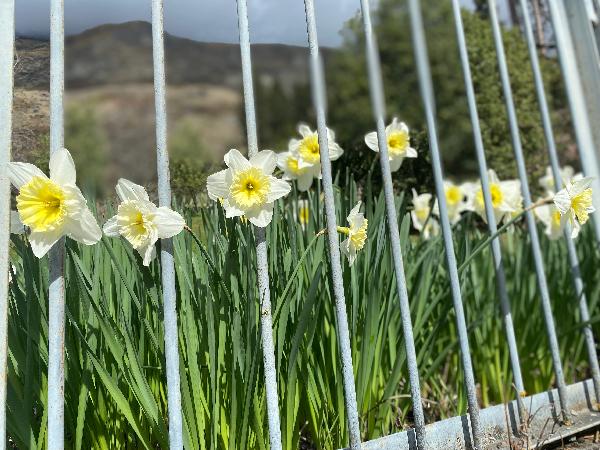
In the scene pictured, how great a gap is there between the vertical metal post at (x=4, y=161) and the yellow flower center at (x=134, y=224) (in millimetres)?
182

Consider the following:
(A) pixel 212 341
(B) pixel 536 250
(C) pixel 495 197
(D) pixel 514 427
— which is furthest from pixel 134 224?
(C) pixel 495 197

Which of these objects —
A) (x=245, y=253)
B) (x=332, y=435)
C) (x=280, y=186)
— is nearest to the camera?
(x=280, y=186)

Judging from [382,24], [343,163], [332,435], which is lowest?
[332,435]

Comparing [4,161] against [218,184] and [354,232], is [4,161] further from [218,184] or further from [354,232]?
[354,232]

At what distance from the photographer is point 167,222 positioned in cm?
110

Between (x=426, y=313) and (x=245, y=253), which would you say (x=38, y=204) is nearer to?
(x=245, y=253)

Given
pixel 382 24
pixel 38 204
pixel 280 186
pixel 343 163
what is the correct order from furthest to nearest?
pixel 382 24 → pixel 343 163 → pixel 280 186 → pixel 38 204

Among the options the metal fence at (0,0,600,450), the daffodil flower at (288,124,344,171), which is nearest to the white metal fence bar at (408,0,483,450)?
the metal fence at (0,0,600,450)

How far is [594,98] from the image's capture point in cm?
251

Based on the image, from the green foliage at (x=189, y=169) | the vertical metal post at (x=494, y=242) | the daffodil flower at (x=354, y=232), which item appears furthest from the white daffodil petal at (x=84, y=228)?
the vertical metal post at (x=494, y=242)

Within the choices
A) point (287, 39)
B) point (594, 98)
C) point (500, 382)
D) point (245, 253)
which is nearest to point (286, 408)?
point (245, 253)

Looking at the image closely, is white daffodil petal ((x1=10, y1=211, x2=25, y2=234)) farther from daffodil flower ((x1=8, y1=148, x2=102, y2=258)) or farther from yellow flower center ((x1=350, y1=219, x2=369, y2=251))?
yellow flower center ((x1=350, y1=219, x2=369, y2=251))

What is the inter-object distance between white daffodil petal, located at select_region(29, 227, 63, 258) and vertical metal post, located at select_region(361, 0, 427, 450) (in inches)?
27.2

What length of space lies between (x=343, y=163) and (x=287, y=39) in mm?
640
